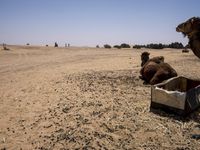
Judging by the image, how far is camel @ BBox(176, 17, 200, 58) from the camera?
555 cm

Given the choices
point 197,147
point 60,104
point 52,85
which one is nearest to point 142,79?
point 52,85

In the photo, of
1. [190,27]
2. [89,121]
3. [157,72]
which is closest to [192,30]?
[190,27]

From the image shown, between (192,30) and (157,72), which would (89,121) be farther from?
(157,72)

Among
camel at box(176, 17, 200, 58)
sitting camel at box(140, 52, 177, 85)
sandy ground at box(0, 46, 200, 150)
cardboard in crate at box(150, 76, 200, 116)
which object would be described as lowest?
sandy ground at box(0, 46, 200, 150)

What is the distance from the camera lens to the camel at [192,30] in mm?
5547

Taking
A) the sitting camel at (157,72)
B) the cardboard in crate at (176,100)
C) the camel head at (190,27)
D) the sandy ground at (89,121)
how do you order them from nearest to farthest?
1. the sandy ground at (89,121)
2. the camel head at (190,27)
3. the cardboard in crate at (176,100)
4. the sitting camel at (157,72)

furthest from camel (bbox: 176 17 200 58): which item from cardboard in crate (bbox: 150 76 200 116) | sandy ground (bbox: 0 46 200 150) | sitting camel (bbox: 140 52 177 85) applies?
sitting camel (bbox: 140 52 177 85)

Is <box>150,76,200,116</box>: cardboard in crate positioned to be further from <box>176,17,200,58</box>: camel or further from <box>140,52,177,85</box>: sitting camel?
<box>140,52,177,85</box>: sitting camel

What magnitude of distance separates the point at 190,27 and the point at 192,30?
0.08m

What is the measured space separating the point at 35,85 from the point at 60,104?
300 centimetres

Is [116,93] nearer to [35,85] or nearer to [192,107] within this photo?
[192,107]

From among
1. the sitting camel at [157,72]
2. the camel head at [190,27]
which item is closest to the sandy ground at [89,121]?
the sitting camel at [157,72]

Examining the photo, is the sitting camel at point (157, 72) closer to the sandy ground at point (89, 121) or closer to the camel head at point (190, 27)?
the sandy ground at point (89, 121)

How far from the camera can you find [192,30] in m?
5.62
